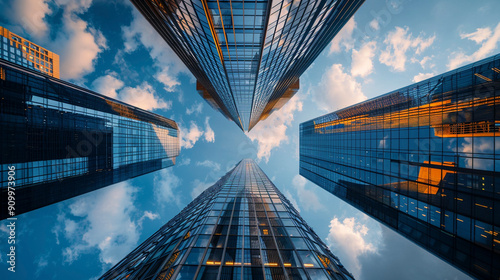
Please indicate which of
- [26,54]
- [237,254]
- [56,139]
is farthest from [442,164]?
[26,54]

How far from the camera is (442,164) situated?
1811 centimetres

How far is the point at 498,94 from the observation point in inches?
542

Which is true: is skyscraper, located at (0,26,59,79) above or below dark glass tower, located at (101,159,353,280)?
above

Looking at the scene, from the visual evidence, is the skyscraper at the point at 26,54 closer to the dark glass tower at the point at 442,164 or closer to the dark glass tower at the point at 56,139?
the dark glass tower at the point at 56,139

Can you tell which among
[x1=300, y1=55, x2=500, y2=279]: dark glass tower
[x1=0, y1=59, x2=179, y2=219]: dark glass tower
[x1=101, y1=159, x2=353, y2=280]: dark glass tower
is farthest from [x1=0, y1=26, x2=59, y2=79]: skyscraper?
[x1=300, y1=55, x2=500, y2=279]: dark glass tower

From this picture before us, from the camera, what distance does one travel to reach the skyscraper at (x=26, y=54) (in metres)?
54.8

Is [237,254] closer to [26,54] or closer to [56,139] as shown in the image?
[56,139]

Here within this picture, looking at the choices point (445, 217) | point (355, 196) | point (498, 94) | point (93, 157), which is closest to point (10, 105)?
point (93, 157)

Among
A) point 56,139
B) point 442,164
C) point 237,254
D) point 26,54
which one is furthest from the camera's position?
point 26,54

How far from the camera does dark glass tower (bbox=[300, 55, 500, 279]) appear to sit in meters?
→ 14.5

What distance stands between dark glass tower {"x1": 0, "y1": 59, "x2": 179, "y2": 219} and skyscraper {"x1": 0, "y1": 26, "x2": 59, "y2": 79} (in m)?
48.9

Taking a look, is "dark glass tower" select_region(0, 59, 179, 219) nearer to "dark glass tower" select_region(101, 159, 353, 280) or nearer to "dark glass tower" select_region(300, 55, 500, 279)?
"dark glass tower" select_region(101, 159, 353, 280)

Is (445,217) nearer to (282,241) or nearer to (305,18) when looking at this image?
(282,241)

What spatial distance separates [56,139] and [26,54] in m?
65.7
